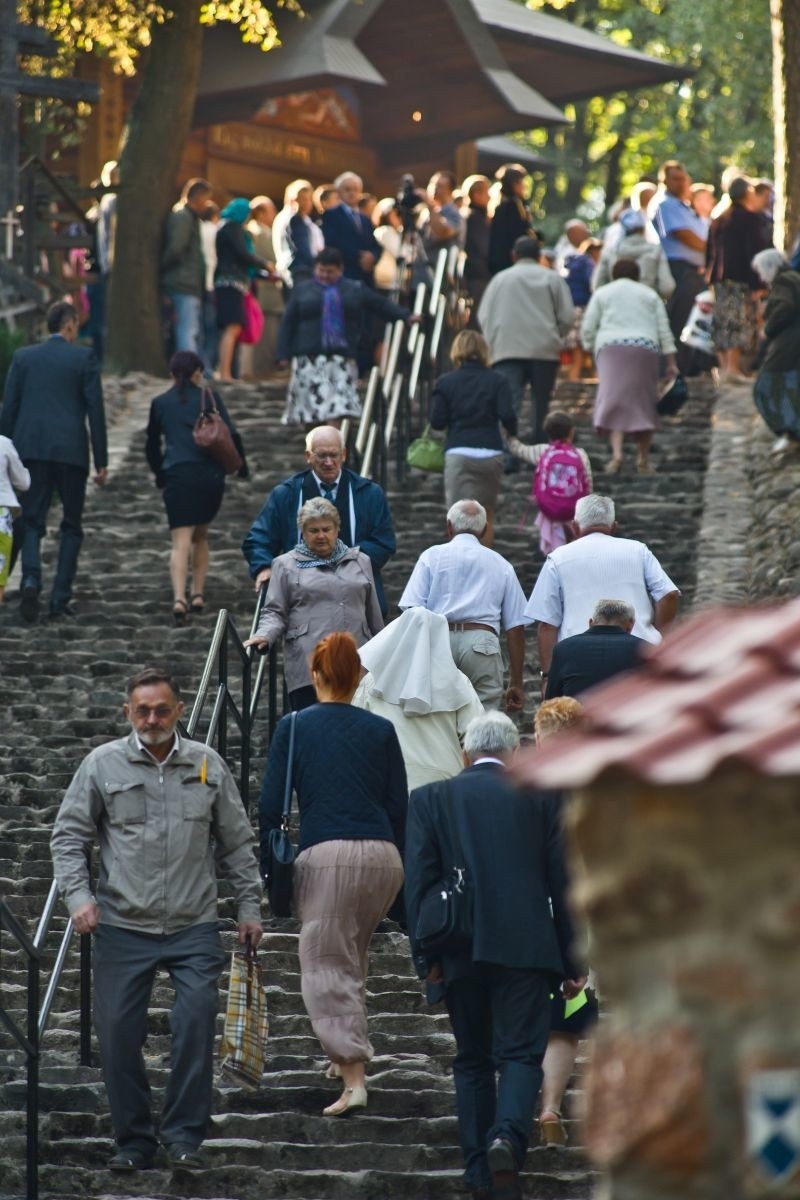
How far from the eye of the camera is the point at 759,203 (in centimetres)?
2069

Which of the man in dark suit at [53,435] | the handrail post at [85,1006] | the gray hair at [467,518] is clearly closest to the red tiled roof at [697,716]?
the handrail post at [85,1006]

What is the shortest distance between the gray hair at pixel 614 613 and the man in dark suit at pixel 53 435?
17.4ft

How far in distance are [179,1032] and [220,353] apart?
14345 millimetres

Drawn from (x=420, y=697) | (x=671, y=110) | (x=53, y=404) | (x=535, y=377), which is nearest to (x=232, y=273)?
(x=535, y=377)

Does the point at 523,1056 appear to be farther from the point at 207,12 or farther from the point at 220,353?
the point at 207,12

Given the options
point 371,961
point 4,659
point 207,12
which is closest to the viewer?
point 371,961

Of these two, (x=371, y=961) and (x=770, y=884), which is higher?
(x=770, y=884)

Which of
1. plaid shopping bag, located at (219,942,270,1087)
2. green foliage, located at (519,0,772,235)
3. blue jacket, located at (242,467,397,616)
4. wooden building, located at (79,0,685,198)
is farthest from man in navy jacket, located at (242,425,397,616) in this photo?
green foliage, located at (519,0,772,235)

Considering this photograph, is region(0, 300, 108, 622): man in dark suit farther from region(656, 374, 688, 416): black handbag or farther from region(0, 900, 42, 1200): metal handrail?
region(0, 900, 42, 1200): metal handrail

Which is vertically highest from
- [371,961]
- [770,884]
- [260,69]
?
[260,69]

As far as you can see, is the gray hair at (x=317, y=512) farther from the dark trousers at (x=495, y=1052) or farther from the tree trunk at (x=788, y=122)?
the tree trunk at (x=788, y=122)

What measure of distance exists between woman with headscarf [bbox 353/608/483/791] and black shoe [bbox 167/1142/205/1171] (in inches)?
76.3

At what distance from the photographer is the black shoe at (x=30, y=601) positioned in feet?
45.2

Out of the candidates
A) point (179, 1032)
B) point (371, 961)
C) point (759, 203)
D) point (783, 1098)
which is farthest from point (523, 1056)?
point (759, 203)
